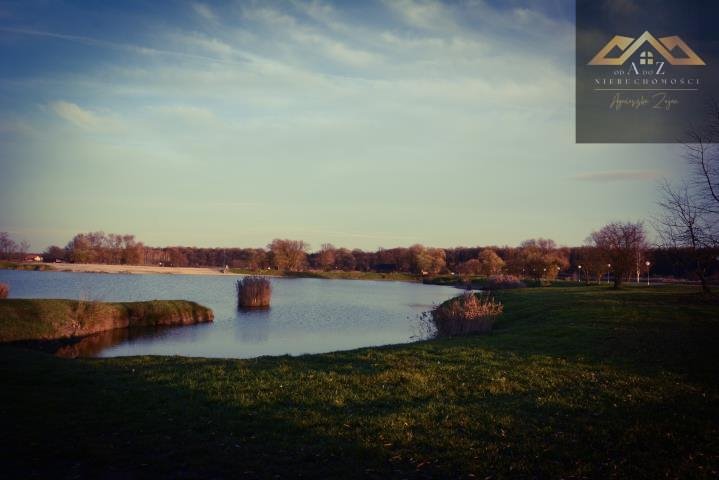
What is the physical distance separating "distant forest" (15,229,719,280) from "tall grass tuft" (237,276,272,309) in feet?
103

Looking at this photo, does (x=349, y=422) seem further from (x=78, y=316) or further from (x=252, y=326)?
(x=78, y=316)

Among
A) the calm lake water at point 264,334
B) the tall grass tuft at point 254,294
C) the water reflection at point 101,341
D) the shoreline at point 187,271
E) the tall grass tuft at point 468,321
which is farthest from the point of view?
the shoreline at point 187,271

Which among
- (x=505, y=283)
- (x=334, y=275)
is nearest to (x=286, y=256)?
(x=334, y=275)

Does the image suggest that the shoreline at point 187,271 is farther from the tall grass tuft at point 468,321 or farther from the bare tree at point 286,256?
the tall grass tuft at point 468,321

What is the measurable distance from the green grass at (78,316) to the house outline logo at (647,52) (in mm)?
27808

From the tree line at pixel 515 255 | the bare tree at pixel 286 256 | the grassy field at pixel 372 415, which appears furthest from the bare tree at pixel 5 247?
the grassy field at pixel 372 415

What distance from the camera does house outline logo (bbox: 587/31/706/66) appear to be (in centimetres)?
1897

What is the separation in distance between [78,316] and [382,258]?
150 metres

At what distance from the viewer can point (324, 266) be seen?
546 feet

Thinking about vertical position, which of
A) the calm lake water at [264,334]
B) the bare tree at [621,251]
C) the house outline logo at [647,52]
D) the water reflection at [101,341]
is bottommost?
the water reflection at [101,341]

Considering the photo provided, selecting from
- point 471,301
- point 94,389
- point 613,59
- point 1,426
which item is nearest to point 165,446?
point 1,426

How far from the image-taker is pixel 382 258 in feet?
572

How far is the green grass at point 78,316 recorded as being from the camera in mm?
22828

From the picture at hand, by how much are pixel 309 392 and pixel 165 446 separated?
3540mm
